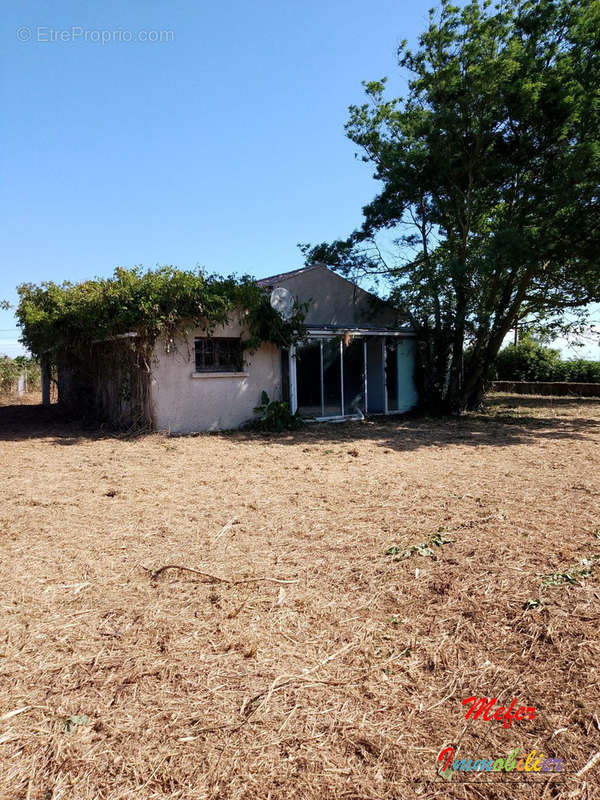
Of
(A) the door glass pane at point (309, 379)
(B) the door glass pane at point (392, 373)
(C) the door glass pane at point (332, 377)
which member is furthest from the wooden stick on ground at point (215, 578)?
(B) the door glass pane at point (392, 373)

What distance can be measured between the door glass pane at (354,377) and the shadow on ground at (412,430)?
69cm

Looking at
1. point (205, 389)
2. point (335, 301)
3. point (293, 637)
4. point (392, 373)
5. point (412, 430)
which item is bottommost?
point (293, 637)

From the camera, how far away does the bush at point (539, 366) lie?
20297 mm

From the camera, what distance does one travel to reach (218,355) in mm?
12008

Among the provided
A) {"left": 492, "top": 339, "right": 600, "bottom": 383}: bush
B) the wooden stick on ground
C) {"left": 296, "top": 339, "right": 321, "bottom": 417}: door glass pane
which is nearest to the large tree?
{"left": 296, "top": 339, "right": 321, "bottom": 417}: door glass pane

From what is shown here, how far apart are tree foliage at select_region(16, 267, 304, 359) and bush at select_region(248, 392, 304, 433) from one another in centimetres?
148

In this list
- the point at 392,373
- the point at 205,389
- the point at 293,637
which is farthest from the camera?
the point at 392,373

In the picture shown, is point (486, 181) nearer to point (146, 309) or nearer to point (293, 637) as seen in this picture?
point (146, 309)

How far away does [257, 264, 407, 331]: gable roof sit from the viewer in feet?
48.2

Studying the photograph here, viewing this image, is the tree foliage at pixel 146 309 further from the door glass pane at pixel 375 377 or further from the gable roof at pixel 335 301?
the door glass pane at pixel 375 377

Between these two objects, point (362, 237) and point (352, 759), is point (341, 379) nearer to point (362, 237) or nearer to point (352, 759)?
point (362, 237)

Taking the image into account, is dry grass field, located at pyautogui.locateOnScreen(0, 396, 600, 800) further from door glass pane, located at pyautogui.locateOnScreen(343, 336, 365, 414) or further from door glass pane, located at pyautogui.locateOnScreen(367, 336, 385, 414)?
door glass pane, located at pyautogui.locateOnScreen(367, 336, 385, 414)

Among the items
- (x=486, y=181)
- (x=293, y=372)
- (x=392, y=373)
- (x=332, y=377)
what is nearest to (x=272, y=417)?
(x=293, y=372)

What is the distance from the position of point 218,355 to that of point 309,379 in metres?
2.62
